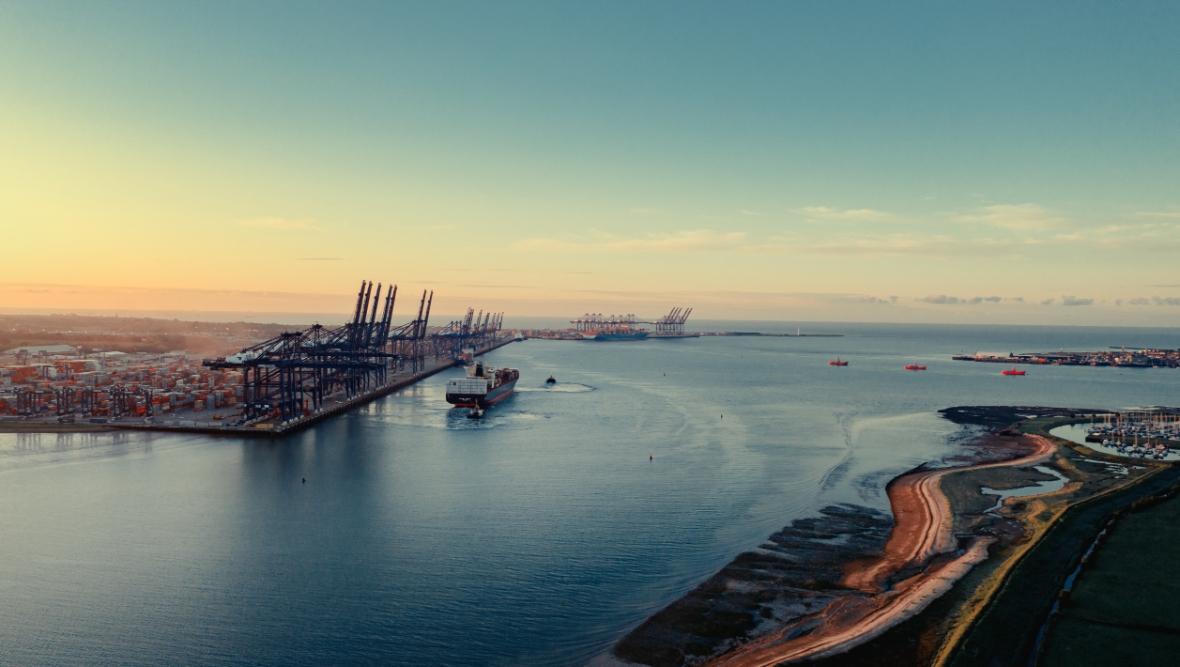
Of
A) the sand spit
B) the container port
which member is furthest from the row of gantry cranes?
the container port

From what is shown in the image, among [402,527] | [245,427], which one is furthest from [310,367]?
[402,527]

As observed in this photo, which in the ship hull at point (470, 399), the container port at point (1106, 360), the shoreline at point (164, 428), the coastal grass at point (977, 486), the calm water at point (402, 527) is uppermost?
the container port at point (1106, 360)

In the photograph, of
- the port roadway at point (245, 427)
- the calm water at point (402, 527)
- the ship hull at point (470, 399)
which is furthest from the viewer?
the ship hull at point (470, 399)

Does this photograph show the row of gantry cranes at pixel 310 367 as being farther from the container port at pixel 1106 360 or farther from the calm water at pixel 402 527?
the container port at pixel 1106 360

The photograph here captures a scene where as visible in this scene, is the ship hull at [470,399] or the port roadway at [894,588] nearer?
the port roadway at [894,588]

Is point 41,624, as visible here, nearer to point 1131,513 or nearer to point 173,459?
point 173,459

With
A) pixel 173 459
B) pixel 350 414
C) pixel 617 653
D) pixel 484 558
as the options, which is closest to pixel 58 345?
pixel 350 414

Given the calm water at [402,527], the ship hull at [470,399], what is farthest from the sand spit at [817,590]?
the ship hull at [470,399]
